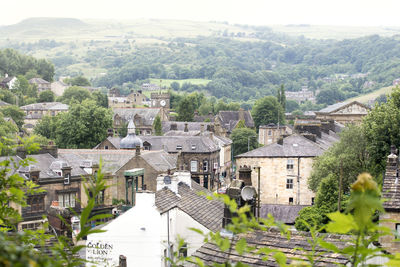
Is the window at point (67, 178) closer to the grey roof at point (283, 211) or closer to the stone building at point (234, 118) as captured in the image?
the grey roof at point (283, 211)

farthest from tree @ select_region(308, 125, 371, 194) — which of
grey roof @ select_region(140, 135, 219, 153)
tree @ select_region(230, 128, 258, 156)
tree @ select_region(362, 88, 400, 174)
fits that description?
tree @ select_region(230, 128, 258, 156)

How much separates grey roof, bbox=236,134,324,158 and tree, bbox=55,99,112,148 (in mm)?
35095

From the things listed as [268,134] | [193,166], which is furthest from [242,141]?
[193,166]

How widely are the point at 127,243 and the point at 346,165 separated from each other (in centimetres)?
2466

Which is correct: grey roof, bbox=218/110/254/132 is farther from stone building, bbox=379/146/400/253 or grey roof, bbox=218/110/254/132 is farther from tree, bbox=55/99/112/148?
stone building, bbox=379/146/400/253

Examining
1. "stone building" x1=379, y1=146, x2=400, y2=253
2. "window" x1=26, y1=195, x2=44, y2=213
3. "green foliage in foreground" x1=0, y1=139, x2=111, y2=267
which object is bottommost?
"window" x1=26, y1=195, x2=44, y2=213

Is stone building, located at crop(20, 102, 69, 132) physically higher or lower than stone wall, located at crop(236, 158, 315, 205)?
lower

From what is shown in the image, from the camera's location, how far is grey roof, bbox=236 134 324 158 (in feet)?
173

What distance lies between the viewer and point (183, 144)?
7100 cm

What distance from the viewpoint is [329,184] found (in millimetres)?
36656

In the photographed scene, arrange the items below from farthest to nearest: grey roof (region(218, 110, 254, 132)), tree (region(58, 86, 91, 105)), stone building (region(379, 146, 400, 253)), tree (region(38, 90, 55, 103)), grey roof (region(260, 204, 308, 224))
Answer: tree (region(38, 90, 55, 103)), tree (region(58, 86, 91, 105)), grey roof (region(218, 110, 254, 132)), grey roof (region(260, 204, 308, 224)), stone building (region(379, 146, 400, 253))

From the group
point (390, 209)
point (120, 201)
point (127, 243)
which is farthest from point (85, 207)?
point (120, 201)

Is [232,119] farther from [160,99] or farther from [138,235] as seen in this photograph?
[138,235]

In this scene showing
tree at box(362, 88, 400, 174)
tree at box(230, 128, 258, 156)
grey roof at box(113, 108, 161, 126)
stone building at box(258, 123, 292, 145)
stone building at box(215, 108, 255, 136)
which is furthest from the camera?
stone building at box(215, 108, 255, 136)
